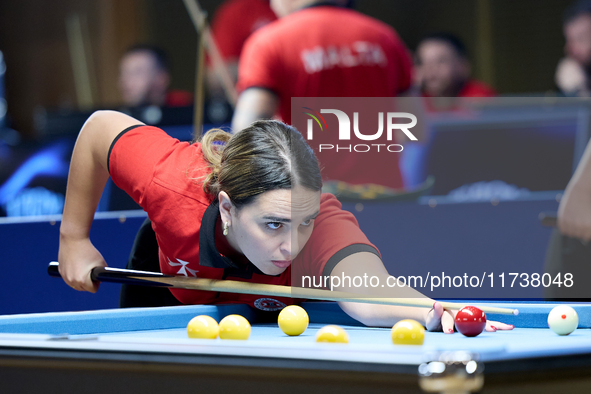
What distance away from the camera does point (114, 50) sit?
677 centimetres

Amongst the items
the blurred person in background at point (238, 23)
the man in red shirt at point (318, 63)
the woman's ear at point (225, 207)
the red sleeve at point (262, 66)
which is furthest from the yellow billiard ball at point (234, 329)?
the blurred person in background at point (238, 23)

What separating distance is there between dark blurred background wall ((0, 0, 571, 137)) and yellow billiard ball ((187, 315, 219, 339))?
206 inches

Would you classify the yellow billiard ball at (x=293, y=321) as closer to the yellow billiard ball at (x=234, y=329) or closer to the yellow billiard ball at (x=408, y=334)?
the yellow billiard ball at (x=234, y=329)

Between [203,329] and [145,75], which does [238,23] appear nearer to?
[145,75]

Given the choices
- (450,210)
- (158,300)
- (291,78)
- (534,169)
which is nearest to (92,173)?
(158,300)

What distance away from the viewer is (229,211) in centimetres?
169

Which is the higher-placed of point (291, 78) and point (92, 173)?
point (291, 78)

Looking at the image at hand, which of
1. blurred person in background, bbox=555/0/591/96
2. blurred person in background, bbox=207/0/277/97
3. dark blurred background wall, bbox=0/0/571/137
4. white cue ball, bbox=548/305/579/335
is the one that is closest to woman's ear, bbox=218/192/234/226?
white cue ball, bbox=548/305/579/335

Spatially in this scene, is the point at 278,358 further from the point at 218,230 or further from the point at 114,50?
the point at 114,50

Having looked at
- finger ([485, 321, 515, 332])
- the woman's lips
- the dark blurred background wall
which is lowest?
finger ([485, 321, 515, 332])

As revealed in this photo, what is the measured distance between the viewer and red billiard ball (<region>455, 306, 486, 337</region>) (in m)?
1.37

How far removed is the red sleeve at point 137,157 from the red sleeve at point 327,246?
47 cm

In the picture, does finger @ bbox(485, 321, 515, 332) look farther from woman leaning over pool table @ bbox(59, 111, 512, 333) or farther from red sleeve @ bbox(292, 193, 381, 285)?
red sleeve @ bbox(292, 193, 381, 285)

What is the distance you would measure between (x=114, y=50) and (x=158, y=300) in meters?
5.20
